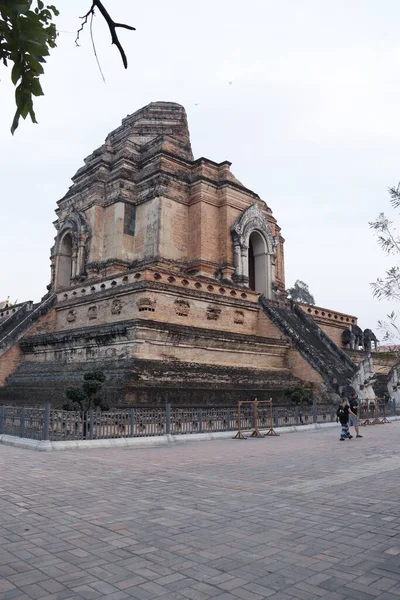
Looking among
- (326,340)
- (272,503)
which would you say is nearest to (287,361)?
(326,340)

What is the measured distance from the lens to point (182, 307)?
1783 cm

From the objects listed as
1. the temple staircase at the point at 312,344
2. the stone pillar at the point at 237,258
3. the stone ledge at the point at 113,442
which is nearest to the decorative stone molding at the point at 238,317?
the temple staircase at the point at 312,344

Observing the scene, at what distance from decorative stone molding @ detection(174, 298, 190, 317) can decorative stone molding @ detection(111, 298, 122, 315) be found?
2014mm

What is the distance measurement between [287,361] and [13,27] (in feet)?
62.1

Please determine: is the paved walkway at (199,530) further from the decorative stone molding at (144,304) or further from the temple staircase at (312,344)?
the temple staircase at (312,344)

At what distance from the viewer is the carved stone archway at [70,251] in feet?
76.4

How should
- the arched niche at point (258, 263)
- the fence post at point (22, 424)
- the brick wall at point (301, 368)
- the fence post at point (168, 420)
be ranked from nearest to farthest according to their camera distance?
the fence post at point (22, 424)
the fence post at point (168, 420)
the brick wall at point (301, 368)
the arched niche at point (258, 263)

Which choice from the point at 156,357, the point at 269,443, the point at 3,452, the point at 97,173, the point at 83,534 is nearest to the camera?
the point at 83,534

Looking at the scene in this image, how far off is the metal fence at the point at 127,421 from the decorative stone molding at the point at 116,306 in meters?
5.11

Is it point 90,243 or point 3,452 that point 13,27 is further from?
point 90,243

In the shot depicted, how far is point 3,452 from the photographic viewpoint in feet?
32.9

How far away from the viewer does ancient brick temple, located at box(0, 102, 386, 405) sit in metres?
15.8

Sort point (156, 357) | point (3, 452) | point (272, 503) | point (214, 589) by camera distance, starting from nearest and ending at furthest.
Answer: point (214, 589) → point (272, 503) → point (3, 452) → point (156, 357)

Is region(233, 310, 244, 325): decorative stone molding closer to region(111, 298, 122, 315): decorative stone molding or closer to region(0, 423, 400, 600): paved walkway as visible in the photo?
region(111, 298, 122, 315): decorative stone molding
